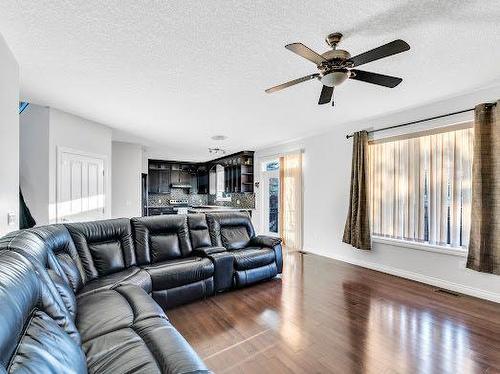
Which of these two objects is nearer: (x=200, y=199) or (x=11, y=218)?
(x=11, y=218)

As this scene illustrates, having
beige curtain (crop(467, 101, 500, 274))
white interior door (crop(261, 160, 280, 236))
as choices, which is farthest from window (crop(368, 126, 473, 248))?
white interior door (crop(261, 160, 280, 236))

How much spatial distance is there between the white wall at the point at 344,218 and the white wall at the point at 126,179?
3392 mm

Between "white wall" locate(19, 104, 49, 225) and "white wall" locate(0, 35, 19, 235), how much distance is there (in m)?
1.39

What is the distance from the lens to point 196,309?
2.91 meters

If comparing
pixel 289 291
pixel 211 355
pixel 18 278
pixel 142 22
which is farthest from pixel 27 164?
pixel 289 291

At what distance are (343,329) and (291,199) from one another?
390 cm

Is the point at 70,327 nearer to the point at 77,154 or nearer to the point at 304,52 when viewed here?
the point at 304,52

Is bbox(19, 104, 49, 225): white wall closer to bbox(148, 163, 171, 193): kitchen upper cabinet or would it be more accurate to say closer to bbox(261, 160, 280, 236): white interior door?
bbox(261, 160, 280, 236): white interior door

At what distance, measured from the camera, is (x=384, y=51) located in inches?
70.3

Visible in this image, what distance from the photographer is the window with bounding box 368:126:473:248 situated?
334 cm

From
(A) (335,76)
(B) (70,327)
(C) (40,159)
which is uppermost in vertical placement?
(A) (335,76)

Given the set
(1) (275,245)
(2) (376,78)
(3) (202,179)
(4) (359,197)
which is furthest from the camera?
(3) (202,179)

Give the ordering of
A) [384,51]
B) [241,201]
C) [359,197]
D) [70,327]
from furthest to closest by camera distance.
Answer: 1. [241,201]
2. [359,197]
3. [384,51]
4. [70,327]

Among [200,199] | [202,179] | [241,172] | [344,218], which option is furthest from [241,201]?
[344,218]
